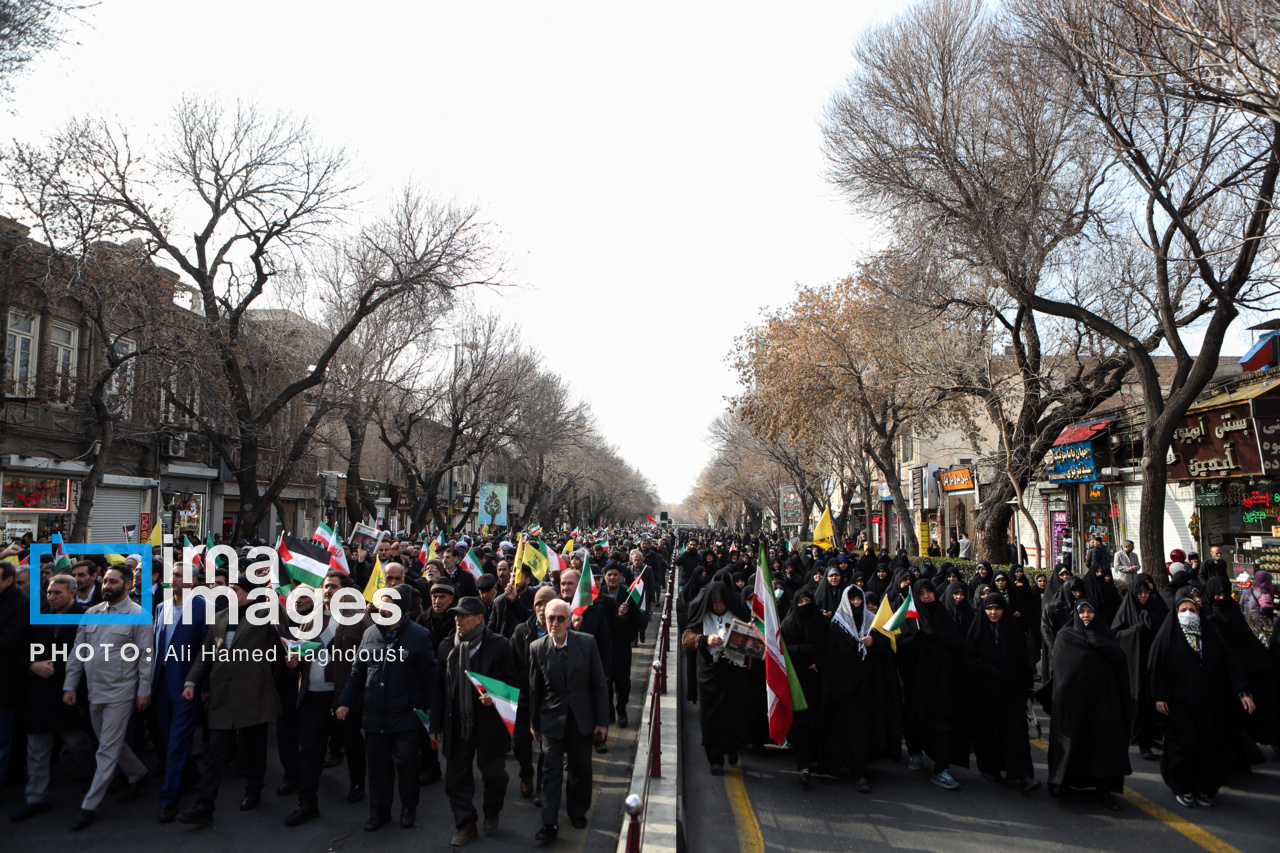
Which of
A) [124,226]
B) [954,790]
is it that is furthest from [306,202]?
[954,790]

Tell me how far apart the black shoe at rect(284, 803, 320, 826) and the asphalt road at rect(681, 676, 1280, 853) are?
2.76 metres

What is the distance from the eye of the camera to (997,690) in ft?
23.2

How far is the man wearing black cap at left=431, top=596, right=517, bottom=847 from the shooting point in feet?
18.6

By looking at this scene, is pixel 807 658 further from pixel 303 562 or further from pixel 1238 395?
pixel 1238 395

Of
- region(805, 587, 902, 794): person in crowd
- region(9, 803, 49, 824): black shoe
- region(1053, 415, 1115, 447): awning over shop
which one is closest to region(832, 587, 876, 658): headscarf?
region(805, 587, 902, 794): person in crowd

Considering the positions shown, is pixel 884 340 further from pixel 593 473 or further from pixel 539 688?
pixel 593 473

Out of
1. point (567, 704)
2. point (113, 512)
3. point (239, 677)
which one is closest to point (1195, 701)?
point (567, 704)

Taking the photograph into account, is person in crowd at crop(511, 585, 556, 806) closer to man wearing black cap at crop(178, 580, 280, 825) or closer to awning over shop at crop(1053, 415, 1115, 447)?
man wearing black cap at crop(178, 580, 280, 825)

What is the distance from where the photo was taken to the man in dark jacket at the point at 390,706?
5789 millimetres

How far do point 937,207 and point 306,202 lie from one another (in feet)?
43.3

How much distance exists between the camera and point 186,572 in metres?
7.27

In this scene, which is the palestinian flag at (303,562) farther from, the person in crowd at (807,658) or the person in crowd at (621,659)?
the person in crowd at (807,658)

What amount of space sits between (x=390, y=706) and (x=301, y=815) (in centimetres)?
108

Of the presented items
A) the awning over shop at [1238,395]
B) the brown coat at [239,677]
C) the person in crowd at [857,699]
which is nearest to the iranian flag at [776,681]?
the person in crowd at [857,699]
